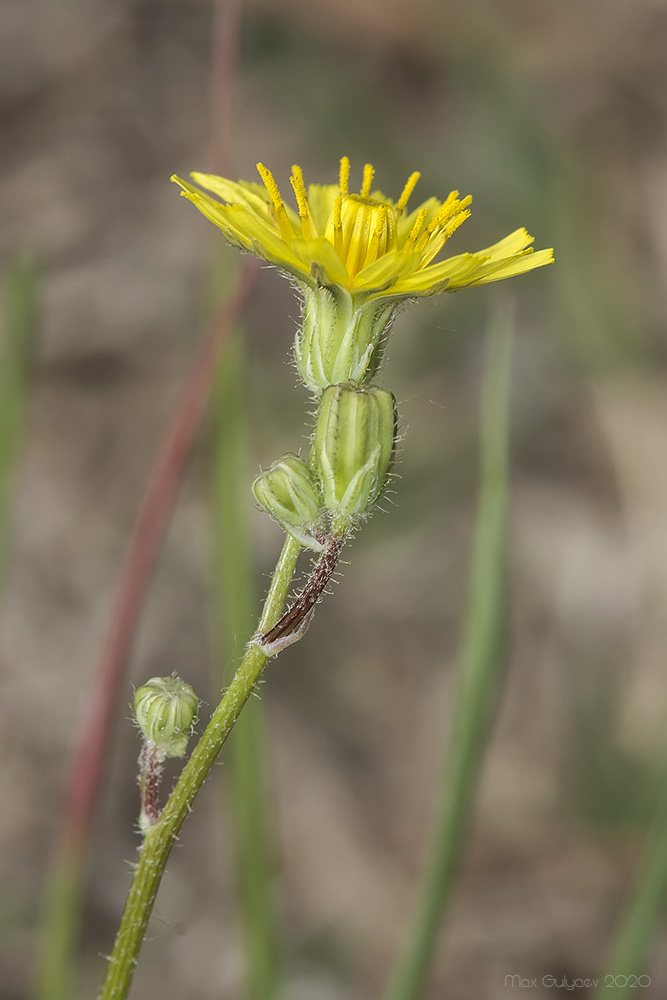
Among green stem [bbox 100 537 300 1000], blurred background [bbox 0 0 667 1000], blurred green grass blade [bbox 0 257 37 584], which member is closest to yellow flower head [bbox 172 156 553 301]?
green stem [bbox 100 537 300 1000]

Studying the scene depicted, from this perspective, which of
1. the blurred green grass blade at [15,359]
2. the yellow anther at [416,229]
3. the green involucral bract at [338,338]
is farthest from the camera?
the blurred green grass blade at [15,359]

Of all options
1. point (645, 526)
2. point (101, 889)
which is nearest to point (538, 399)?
point (645, 526)

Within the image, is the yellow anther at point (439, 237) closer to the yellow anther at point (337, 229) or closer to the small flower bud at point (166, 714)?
the yellow anther at point (337, 229)

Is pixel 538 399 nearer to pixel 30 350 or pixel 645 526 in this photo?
pixel 645 526

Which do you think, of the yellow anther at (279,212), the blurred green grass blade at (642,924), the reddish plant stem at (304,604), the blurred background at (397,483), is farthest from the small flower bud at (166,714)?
the blurred background at (397,483)

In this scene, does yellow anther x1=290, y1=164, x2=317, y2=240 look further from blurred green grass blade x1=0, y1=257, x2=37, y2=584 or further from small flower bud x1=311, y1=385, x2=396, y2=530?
blurred green grass blade x1=0, y1=257, x2=37, y2=584
